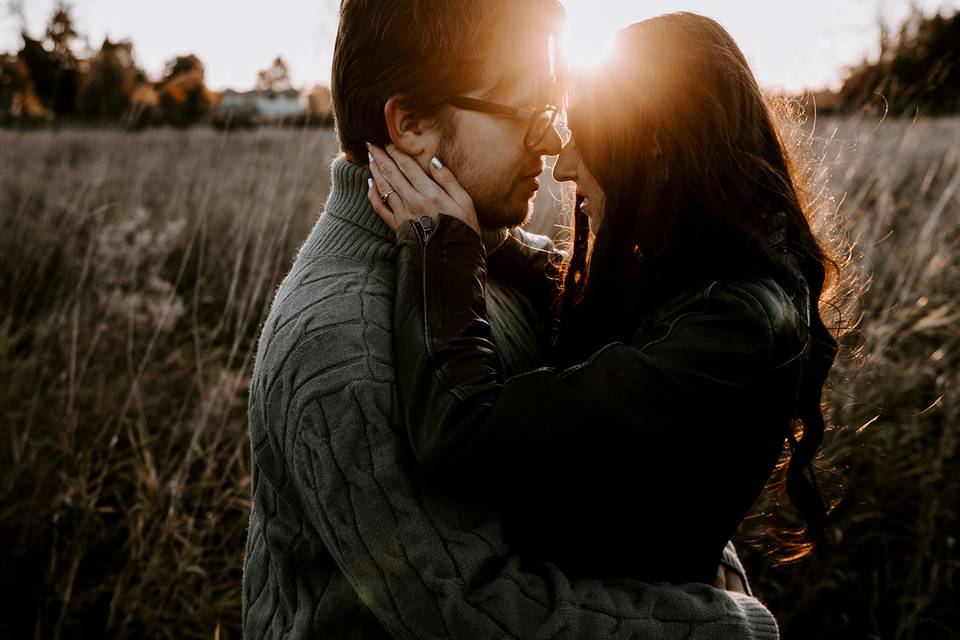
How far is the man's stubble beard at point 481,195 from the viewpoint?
1571 millimetres

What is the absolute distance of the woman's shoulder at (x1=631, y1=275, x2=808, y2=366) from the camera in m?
1.22

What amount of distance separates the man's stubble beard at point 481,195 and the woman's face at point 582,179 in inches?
4.9

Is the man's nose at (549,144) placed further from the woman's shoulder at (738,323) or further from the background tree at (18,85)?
the background tree at (18,85)

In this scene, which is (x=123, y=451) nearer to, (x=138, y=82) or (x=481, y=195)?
(x=138, y=82)

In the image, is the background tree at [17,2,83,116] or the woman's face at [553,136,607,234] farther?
the background tree at [17,2,83,116]

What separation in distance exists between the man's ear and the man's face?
0.03 metres

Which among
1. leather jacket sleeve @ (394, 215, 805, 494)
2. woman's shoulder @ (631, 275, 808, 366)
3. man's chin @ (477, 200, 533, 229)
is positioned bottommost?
leather jacket sleeve @ (394, 215, 805, 494)

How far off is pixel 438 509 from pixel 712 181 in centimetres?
86

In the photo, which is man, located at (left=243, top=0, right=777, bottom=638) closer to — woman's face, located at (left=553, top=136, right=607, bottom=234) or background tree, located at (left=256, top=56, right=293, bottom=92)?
woman's face, located at (left=553, top=136, right=607, bottom=234)

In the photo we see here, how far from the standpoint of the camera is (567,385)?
3.90 feet

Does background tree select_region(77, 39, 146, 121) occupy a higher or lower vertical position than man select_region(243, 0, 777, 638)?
higher

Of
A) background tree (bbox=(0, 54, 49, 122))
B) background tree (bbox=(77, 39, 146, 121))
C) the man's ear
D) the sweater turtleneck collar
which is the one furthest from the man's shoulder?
background tree (bbox=(0, 54, 49, 122))

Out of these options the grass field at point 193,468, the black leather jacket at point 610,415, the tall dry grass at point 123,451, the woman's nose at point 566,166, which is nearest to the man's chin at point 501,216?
the woman's nose at point 566,166

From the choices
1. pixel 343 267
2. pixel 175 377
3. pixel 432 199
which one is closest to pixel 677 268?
pixel 432 199
